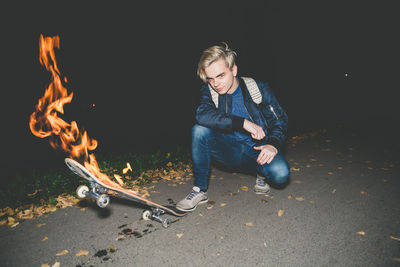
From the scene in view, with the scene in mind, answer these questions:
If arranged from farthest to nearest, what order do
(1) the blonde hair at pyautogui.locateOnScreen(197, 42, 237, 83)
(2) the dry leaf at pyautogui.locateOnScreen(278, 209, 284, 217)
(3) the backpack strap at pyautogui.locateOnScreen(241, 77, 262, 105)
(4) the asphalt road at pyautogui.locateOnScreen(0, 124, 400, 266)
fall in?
(3) the backpack strap at pyautogui.locateOnScreen(241, 77, 262, 105) → (2) the dry leaf at pyautogui.locateOnScreen(278, 209, 284, 217) → (1) the blonde hair at pyautogui.locateOnScreen(197, 42, 237, 83) → (4) the asphalt road at pyautogui.locateOnScreen(0, 124, 400, 266)

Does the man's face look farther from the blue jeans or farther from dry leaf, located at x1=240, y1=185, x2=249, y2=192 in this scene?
dry leaf, located at x1=240, y1=185, x2=249, y2=192

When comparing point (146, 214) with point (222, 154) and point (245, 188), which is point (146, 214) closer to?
point (222, 154)

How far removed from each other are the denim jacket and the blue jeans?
20cm

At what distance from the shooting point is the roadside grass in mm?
4125

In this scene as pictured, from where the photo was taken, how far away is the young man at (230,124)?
135 inches

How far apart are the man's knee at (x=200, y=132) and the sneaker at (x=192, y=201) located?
833 mm

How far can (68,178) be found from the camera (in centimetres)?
491

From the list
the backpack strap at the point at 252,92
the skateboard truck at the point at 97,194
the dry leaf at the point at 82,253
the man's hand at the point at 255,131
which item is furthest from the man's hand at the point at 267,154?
the dry leaf at the point at 82,253

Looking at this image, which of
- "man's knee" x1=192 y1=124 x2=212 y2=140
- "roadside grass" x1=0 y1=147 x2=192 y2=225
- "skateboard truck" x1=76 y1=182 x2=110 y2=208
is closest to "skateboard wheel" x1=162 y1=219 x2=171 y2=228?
"skateboard truck" x1=76 y1=182 x2=110 y2=208

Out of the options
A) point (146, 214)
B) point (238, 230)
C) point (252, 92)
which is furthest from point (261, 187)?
point (146, 214)

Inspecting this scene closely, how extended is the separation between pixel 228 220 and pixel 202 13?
13.3 m

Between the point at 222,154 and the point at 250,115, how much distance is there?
2.51 feet

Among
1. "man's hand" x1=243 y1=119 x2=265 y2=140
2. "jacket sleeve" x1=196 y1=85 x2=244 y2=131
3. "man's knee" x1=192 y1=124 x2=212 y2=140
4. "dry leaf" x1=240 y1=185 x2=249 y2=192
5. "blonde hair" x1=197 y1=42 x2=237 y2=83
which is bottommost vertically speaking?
"dry leaf" x1=240 y1=185 x2=249 y2=192

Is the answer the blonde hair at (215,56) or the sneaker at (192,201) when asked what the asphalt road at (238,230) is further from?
the blonde hair at (215,56)
